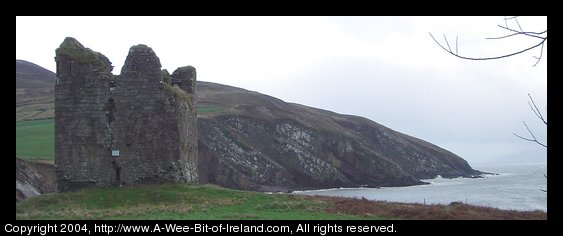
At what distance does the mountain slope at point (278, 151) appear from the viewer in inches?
3698

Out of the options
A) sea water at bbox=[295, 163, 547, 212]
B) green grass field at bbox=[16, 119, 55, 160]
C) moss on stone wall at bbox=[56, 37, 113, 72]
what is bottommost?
sea water at bbox=[295, 163, 547, 212]

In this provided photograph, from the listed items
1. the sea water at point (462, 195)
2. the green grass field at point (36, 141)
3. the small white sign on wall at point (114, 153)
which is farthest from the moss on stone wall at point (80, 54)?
the green grass field at point (36, 141)

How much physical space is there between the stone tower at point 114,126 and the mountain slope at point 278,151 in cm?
5857

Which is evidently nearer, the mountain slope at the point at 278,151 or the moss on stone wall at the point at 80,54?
the moss on stone wall at the point at 80,54

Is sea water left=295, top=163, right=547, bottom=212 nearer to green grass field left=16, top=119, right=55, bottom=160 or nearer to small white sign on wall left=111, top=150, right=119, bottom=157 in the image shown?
small white sign on wall left=111, top=150, right=119, bottom=157

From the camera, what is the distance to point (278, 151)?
106 meters

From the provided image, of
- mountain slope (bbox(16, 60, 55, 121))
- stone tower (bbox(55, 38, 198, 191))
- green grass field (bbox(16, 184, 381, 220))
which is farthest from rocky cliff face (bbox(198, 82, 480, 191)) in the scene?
green grass field (bbox(16, 184, 381, 220))

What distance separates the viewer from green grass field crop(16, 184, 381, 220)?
76.6 feet

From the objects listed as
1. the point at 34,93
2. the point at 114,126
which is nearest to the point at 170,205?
the point at 114,126

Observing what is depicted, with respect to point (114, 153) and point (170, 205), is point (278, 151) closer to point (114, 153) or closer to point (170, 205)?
point (114, 153)

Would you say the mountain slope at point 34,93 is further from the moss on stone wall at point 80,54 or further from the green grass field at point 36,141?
the moss on stone wall at point 80,54

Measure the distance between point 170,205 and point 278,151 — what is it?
79857 millimetres

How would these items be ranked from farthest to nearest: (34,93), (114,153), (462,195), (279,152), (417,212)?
(34,93) → (279,152) → (462,195) → (114,153) → (417,212)

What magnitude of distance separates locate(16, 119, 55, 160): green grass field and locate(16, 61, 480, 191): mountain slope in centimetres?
1655
